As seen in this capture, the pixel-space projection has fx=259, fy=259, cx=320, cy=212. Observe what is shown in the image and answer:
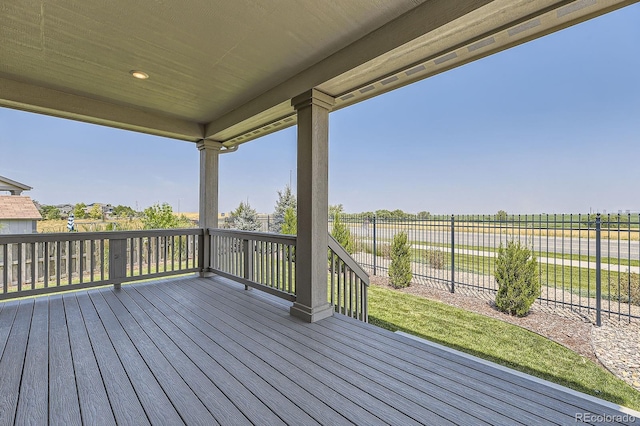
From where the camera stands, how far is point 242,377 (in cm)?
183

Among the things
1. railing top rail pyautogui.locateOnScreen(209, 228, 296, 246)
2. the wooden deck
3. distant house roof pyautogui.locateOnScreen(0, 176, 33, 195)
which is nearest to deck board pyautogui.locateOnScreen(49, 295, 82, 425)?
the wooden deck

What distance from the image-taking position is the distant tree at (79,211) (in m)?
5.07

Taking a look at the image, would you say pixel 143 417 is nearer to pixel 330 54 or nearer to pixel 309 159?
pixel 309 159

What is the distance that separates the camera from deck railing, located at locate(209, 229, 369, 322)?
332cm

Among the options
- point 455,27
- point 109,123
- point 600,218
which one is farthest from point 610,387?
point 109,123

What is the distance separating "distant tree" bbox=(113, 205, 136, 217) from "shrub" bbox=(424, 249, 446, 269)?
7451mm

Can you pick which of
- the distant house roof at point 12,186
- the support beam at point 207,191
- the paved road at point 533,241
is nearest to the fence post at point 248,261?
the support beam at point 207,191

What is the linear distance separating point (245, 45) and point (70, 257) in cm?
386

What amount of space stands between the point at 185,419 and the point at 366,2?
2.87m

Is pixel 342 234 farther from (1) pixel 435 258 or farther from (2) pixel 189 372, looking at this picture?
(2) pixel 189 372

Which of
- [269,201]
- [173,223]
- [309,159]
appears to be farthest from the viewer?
[269,201]

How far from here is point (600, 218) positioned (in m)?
3.67

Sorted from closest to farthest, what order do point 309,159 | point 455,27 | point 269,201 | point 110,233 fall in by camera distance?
point 455,27
point 309,159
point 110,233
point 269,201

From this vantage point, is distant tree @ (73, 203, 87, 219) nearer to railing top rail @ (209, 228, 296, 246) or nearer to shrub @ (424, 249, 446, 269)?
railing top rail @ (209, 228, 296, 246)
